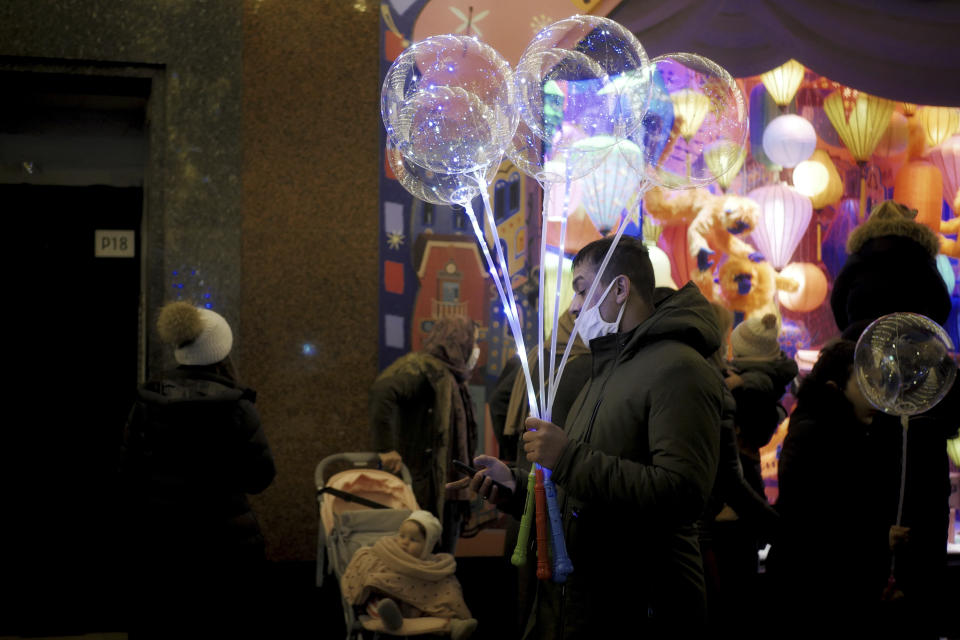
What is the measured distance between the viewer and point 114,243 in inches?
225

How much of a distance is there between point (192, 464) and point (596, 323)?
187 cm

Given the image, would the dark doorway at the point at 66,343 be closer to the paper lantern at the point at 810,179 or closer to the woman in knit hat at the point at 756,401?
the woman in knit hat at the point at 756,401

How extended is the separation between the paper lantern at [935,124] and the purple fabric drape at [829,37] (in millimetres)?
165

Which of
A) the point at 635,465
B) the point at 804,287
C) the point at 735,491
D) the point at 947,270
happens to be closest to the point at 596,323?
the point at 635,465

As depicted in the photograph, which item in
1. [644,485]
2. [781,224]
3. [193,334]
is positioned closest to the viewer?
[644,485]

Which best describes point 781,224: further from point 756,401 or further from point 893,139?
point 756,401

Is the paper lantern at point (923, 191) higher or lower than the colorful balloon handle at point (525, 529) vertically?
higher

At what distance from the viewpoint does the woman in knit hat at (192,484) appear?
3574 mm

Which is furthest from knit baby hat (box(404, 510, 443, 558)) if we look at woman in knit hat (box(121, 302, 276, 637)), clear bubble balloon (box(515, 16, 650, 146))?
clear bubble balloon (box(515, 16, 650, 146))

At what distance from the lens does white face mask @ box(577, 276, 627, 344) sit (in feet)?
7.82

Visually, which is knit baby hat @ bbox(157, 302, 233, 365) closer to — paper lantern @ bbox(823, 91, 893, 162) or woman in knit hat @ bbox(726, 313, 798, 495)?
woman in knit hat @ bbox(726, 313, 798, 495)

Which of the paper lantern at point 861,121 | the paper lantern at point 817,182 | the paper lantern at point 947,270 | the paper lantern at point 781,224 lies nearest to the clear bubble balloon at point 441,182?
the paper lantern at point 781,224

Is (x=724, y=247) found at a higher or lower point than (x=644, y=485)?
higher

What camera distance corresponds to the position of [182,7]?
547cm
